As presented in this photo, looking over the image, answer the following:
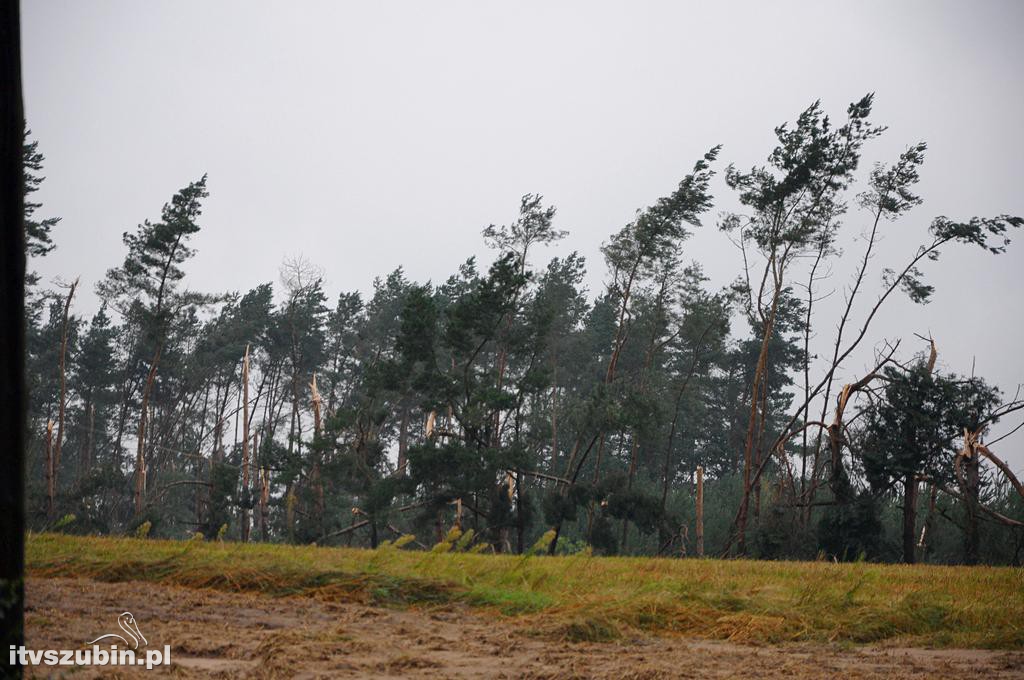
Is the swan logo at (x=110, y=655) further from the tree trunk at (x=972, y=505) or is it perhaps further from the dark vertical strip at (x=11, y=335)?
the tree trunk at (x=972, y=505)

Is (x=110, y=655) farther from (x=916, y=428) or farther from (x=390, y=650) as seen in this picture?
(x=916, y=428)

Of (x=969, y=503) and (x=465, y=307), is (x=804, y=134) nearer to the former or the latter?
(x=465, y=307)

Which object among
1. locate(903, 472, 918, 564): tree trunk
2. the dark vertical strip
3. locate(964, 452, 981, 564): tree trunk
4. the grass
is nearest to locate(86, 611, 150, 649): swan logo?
the grass

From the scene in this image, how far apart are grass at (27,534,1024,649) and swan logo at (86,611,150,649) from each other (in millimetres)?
1893

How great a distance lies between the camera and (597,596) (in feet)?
23.1

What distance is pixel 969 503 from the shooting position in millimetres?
18359

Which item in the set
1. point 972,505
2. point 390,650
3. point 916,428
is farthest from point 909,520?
point 390,650

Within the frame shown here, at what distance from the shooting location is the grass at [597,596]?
6.04 metres

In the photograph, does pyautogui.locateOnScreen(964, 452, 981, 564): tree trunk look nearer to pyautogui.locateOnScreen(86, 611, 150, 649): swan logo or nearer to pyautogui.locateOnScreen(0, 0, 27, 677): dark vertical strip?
pyautogui.locateOnScreen(86, 611, 150, 649): swan logo

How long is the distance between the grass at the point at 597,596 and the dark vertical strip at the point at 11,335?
12.2 ft

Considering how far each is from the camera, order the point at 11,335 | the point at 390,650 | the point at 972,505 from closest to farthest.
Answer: the point at 11,335, the point at 390,650, the point at 972,505

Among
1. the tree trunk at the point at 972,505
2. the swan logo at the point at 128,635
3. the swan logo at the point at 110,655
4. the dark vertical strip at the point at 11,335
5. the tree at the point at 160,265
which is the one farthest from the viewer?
the tree at the point at 160,265

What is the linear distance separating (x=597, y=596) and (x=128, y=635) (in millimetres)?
3578

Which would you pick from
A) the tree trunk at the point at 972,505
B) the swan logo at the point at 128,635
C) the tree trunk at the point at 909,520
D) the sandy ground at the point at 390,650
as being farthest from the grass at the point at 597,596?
the tree trunk at the point at 909,520
